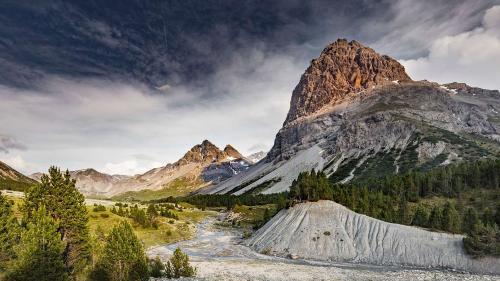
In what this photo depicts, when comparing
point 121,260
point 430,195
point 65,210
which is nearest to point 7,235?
point 65,210

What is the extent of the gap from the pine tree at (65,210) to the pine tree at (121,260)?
438 inches

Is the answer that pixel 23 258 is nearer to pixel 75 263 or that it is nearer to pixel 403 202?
pixel 75 263

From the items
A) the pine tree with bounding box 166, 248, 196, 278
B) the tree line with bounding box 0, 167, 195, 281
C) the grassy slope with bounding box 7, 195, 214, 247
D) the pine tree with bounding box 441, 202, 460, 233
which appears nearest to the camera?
the tree line with bounding box 0, 167, 195, 281

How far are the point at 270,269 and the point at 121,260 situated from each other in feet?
107

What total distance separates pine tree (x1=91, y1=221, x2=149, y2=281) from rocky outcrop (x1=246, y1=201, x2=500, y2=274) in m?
48.1

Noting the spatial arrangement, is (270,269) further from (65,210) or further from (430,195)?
(430,195)

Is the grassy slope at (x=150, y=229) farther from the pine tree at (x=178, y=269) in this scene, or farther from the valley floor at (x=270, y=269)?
the pine tree at (x=178, y=269)

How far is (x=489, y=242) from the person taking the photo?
74.1m

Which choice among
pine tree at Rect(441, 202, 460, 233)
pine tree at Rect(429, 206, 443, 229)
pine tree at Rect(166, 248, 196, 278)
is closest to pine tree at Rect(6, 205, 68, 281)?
pine tree at Rect(166, 248, 196, 278)

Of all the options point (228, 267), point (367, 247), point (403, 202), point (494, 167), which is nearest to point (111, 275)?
point (228, 267)

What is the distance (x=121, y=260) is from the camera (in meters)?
50.0

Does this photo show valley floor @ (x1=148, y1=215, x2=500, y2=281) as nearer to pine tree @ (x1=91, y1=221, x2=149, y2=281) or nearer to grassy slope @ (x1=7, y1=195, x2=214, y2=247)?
grassy slope @ (x1=7, y1=195, x2=214, y2=247)

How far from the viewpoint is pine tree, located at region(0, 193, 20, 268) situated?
55.5 m

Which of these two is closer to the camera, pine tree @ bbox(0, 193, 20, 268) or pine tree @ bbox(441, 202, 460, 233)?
pine tree @ bbox(0, 193, 20, 268)
